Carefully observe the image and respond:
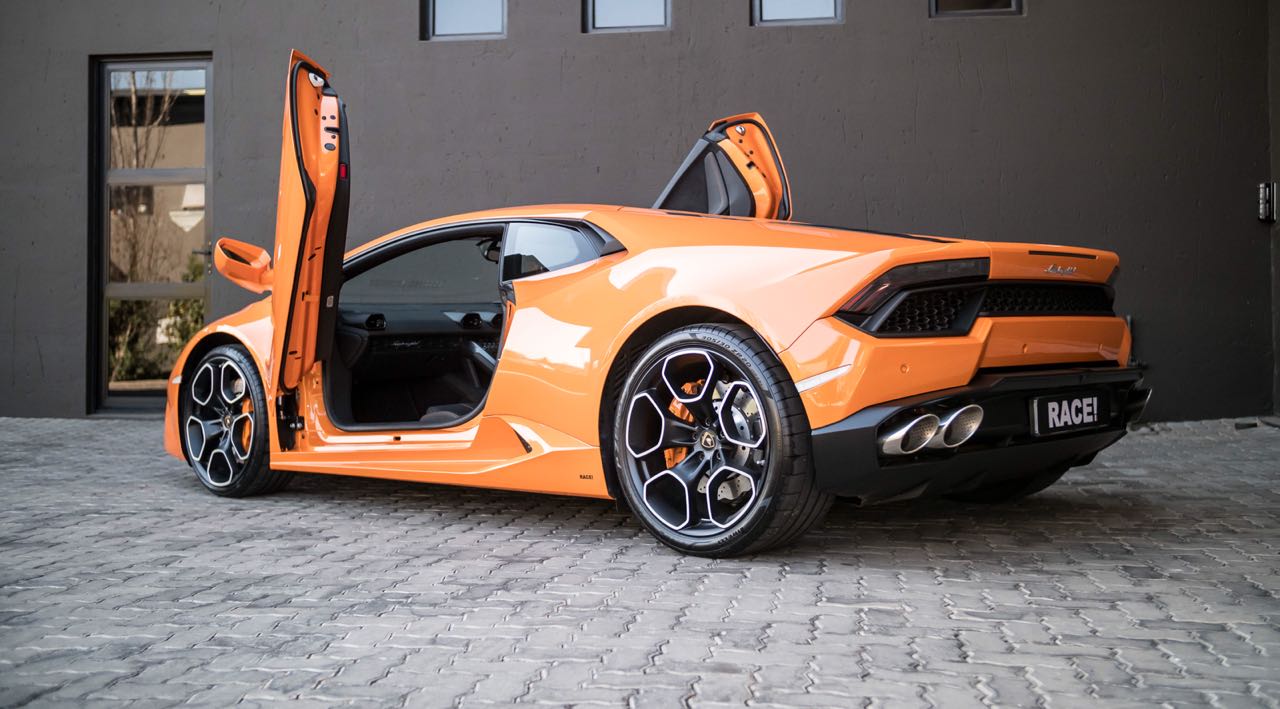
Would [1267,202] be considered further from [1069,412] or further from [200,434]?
[200,434]

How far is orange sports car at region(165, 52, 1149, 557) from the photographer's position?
3.13 m

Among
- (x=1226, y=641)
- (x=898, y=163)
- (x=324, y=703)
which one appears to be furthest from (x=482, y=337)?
(x=898, y=163)

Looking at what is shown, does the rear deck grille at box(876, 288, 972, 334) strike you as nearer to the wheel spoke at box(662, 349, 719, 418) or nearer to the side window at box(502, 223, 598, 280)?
the wheel spoke at box(662, 349, 719, 418)

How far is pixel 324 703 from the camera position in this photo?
213 cm

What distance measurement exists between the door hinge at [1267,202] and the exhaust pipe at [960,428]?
5.84 metres

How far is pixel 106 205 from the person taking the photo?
30.1ft

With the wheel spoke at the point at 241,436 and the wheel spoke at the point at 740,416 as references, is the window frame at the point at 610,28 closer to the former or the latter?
the wheel spoke at the point at 241,436

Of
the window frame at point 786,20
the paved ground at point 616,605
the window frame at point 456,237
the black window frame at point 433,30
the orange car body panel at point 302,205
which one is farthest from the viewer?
the black window frame at point 433,30

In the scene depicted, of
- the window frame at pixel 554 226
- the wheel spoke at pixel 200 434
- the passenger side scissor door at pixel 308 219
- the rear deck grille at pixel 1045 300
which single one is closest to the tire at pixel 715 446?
the window frame at pixel 554 226

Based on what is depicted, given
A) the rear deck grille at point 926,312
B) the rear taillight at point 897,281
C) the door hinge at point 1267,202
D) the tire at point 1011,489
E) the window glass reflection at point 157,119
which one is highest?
the window glass reflection at point 157,119

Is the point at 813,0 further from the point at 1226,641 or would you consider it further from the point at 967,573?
the point at 1226,641

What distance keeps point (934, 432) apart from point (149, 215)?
809 cm

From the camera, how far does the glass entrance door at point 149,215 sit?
913 cm

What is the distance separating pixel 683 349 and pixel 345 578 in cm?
126
